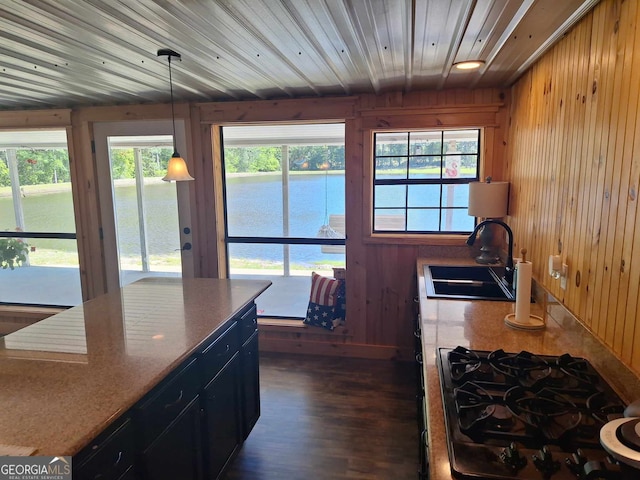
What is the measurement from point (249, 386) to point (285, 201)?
2012mm

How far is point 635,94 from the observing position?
4.32 ft

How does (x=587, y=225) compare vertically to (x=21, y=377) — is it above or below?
above

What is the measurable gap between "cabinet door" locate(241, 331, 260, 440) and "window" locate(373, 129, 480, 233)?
1.79 meters

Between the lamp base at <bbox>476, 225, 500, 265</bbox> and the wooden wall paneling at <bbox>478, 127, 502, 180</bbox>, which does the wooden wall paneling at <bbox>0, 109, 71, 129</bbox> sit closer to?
the wooden wall paneling at <bbox>478, 127, 502, 180</bbox>

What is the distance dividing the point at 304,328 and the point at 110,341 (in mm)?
2316

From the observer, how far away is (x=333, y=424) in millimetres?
2729

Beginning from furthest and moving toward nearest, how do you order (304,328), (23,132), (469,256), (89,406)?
(23,132) < (304,328) < (469,256) < (89,406)

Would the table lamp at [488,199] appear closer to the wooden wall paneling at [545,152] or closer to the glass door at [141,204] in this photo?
Result: the wooden wall paneling at [545,152]

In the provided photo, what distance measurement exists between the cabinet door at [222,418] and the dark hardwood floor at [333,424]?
0.94 ft

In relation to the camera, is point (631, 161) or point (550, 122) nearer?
point (631, 161)

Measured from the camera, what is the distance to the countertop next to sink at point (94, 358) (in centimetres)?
113

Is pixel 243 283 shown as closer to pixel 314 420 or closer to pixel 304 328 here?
pixel 314 420

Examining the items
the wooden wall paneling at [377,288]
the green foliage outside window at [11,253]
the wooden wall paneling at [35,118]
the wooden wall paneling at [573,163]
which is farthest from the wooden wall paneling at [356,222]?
the green foliage outside window at [11,253]

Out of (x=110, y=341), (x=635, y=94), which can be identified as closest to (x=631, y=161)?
(x=635, y=94)
